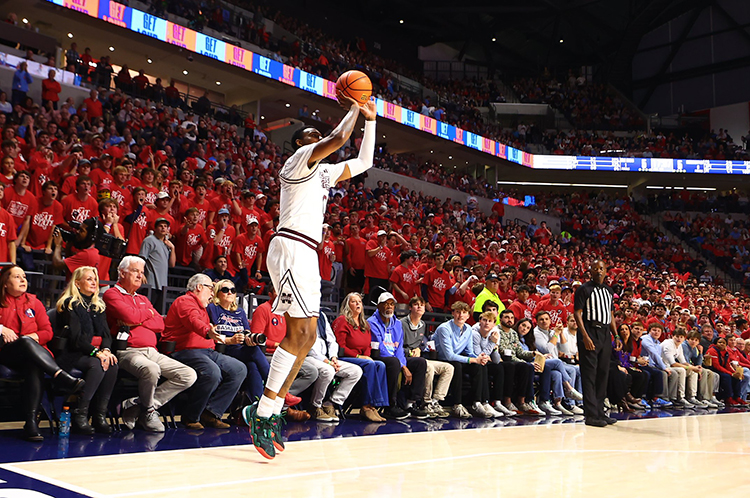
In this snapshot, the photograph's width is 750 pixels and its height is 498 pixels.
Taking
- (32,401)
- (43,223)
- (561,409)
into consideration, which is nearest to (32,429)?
(32,401)

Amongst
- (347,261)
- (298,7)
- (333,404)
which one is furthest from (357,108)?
(298,7)

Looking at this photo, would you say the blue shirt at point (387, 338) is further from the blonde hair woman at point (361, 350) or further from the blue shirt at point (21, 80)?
Answer: the blue shirt at point (21, 80)

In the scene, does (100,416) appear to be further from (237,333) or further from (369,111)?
(369,111)

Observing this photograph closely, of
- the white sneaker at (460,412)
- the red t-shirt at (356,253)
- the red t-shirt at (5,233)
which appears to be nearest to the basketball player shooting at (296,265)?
the red t-shirt at (5,233)

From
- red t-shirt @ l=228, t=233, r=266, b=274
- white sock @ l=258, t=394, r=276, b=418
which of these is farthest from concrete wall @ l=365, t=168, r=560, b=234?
white sock @ l=258, t=394, r=276, b=418

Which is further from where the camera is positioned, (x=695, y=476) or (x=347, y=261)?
(x=347, y=261)

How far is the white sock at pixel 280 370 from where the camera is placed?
13.6 feet

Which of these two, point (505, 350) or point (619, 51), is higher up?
point (619, 51)

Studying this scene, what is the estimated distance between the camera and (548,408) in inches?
336

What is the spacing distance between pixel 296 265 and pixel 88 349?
76.6 inches

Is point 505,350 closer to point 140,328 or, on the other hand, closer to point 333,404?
point 333,404

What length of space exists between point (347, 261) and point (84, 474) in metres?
7.47

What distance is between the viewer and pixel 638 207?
31.7 m

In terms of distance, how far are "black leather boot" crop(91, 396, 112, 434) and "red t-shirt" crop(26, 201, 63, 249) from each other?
9.15 ft
